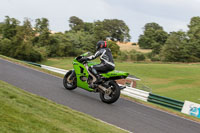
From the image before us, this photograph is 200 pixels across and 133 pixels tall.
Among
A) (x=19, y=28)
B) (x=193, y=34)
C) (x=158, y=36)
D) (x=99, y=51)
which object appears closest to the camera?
(x=99, y=51)

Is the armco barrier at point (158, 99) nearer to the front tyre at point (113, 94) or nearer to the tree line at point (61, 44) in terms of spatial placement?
the front tyre at point (113, 94)

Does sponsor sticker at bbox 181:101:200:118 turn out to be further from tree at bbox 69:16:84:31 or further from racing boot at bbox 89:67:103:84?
tree at bbox 69:16:84:31

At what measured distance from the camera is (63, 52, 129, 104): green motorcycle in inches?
356

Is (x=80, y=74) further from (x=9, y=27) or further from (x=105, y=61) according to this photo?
(x=9, y=27)

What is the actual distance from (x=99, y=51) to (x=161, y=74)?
44.8 m

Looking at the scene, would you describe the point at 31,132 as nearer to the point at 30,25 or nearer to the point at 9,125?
the point at 9,125

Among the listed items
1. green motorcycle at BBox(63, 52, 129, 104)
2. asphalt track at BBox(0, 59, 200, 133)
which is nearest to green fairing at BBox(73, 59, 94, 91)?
green motorcycle at BBox(63, 52, 129, 104)

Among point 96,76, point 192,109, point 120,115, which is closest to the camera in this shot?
point 120,115

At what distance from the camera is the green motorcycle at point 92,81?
29.7 ft

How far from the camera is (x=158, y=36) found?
11488 cm

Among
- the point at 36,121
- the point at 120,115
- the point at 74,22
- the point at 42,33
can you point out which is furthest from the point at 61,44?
the point at 36,121

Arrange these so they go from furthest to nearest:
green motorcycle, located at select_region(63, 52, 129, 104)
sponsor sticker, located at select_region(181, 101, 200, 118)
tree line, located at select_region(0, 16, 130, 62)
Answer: tree line, located at select_region(0, 16, 130, 62) < sponsor sticker, located at select_region(181, 101, 200, 118) < green motorcycle, located at select_region(63, 52, 129, 104)

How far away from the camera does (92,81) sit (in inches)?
380

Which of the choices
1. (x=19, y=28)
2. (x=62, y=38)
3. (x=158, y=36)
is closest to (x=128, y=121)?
(x=19, y=28)
